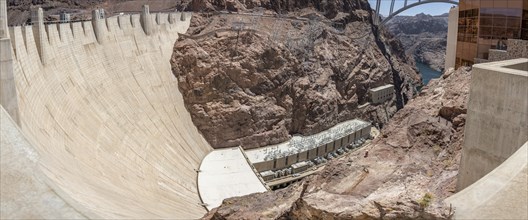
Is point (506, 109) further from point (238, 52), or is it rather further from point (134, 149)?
point (238, 52)

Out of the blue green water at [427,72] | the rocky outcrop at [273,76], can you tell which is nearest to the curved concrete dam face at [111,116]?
the rocky outcrop at [273,76]

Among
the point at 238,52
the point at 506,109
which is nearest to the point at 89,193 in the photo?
the point at 506,109

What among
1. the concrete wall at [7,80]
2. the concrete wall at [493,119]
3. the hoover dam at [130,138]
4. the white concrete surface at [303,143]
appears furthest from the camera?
the white concrete surface at [303,143]

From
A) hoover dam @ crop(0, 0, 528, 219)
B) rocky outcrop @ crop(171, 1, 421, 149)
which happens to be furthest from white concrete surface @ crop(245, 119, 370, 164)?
rocky outcrop @ crop(171, 1, 421, 149)

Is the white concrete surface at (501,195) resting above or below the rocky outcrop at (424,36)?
below

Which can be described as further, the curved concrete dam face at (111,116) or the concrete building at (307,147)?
the concrete building at (307,147)

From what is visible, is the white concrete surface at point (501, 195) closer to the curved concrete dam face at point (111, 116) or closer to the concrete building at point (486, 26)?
the curved concrete dam face at point (111, 116)

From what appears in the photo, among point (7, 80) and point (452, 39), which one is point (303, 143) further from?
point (7, 80)
